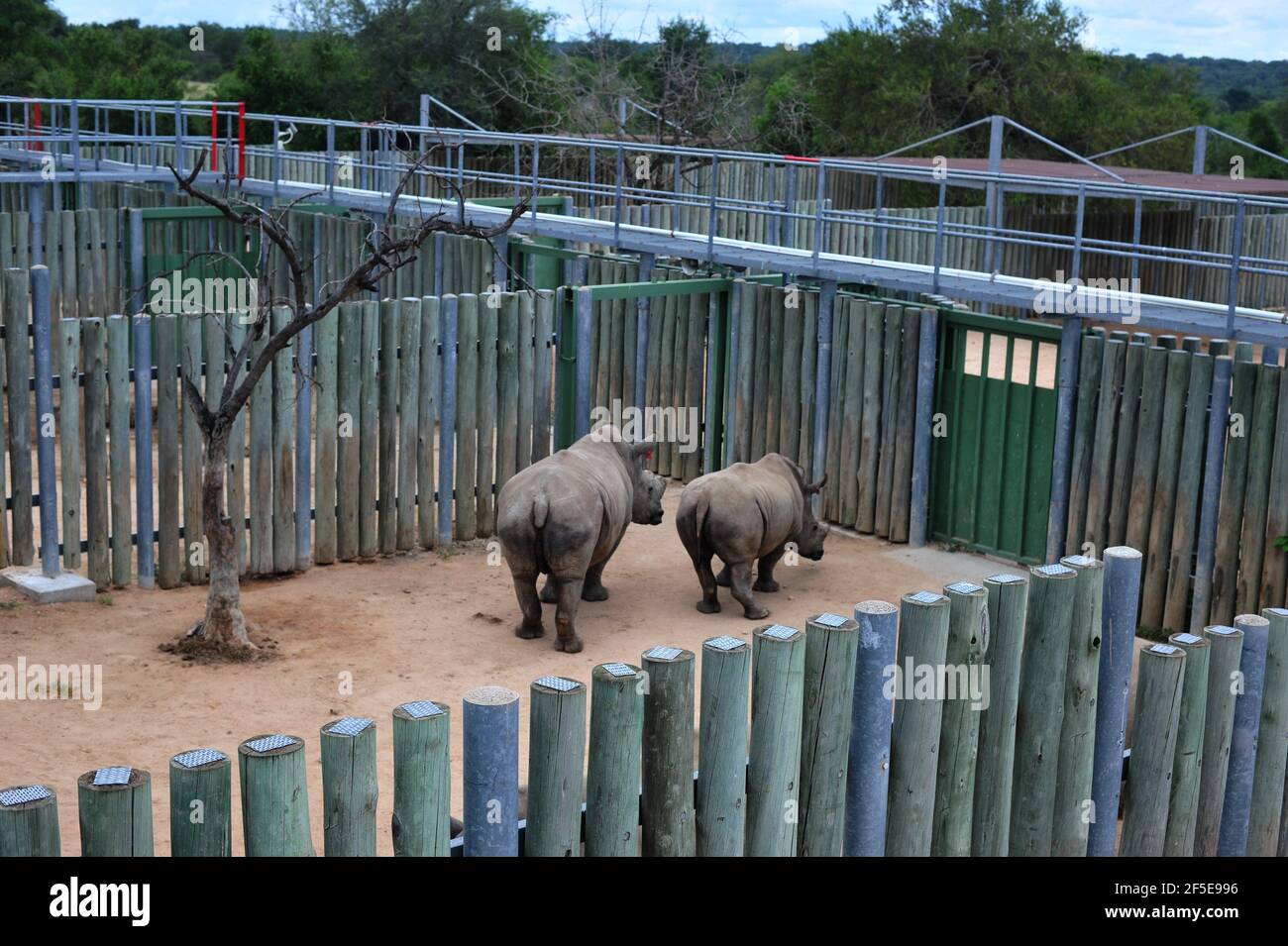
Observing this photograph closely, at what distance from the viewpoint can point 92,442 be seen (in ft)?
35.9

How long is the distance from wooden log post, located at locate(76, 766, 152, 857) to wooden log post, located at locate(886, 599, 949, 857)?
2.26 metres

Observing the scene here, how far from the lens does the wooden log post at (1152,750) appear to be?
17.7 ft

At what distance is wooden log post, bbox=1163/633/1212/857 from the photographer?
544 cm

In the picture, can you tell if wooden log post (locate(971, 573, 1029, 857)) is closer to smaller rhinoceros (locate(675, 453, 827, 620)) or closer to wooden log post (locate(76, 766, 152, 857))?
wooden log post (locate(76, 766, 152, 857))

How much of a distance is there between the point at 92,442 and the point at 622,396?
17.4ft

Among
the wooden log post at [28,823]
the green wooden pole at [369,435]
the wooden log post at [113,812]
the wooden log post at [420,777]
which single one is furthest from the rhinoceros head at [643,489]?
the wooden log post at [28,823]

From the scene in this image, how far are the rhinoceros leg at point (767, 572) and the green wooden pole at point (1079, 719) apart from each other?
21.0ft

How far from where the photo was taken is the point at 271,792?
4043mm

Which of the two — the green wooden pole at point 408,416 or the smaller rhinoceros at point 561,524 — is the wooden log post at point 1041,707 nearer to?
the smaller rhinoceros at point 561,524

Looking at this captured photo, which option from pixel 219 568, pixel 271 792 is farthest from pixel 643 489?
pixel 271 792

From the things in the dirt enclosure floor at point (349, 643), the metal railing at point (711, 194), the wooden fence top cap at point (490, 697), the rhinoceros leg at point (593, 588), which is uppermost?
the metal railing at point (711, 194)

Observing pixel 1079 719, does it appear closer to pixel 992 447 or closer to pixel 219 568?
pixel 219 568
